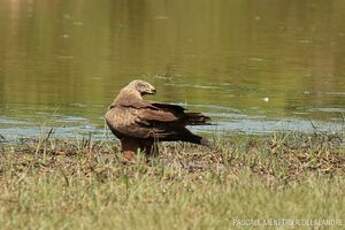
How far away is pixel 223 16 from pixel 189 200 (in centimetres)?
1984

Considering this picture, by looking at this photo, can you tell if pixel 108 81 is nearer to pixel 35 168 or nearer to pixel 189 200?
pixel 35 168

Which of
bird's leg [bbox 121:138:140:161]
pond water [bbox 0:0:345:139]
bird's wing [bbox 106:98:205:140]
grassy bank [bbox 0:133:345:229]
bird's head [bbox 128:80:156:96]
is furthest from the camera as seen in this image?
pond water [bbox 0:0:345:139]

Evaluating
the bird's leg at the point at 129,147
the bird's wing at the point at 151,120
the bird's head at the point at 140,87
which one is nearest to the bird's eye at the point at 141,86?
the bird's head at the point at 140,87

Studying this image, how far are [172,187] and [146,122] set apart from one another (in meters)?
1.15

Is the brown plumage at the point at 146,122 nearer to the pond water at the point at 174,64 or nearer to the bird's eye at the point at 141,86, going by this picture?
the bird's eye at the point at 141,86

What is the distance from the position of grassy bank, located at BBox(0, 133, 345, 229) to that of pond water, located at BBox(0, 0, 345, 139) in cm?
205

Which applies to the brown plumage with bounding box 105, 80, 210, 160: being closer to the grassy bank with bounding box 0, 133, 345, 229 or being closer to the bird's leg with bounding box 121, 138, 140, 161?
the bird's leg with bounding box 121, 138, 140, 161

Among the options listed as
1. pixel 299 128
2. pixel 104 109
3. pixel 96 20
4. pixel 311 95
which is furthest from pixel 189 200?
pixel 96 20

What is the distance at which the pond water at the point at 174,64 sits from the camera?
37.8 ft

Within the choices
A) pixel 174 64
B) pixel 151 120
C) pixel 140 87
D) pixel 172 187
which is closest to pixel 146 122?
pixel 151 120

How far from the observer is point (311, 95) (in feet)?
43.8

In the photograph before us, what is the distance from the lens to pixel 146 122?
7.42 metres

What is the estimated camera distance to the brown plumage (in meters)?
7.41

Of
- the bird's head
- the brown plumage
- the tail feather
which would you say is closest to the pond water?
the bird's head
